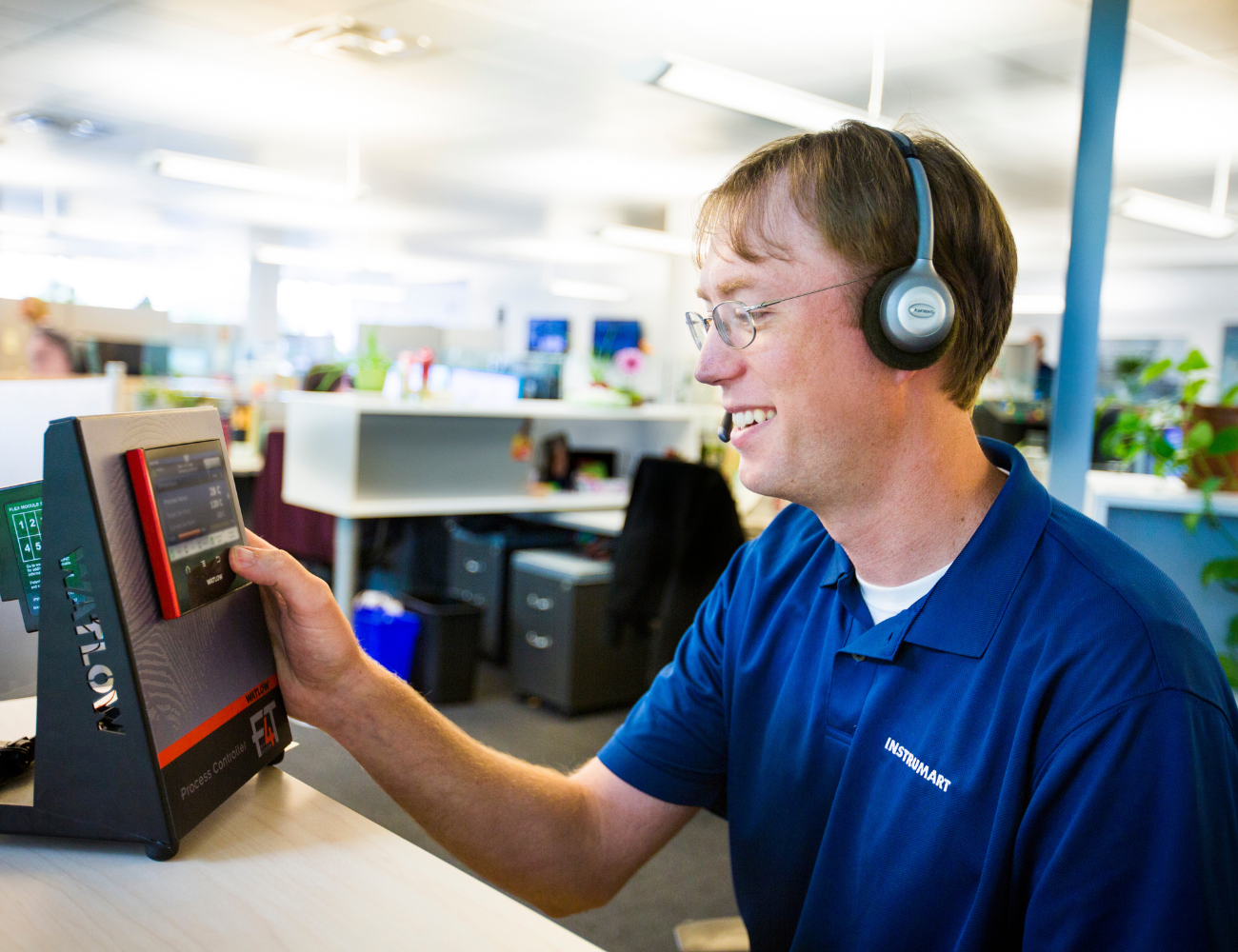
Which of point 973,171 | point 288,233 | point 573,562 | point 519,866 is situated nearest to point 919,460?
point 973,171

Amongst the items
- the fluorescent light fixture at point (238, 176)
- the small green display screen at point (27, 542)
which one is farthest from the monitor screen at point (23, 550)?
the fluorescent light fixture at point (238, 176)

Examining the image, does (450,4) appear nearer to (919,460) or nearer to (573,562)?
(573,562)

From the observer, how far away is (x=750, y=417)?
92 cm

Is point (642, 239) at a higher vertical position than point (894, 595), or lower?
higher

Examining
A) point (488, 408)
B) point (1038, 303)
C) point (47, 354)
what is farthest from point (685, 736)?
point (1038, 303)

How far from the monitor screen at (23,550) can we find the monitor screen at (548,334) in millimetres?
11564

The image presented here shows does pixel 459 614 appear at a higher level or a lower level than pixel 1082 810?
lower

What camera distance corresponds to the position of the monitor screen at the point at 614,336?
1112 cm

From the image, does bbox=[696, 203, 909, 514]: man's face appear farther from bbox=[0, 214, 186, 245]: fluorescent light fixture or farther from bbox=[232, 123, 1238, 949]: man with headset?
bbox=[0, 214, 186, 245]: fluorescent light fixture

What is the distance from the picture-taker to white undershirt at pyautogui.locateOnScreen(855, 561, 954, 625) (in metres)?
0.86

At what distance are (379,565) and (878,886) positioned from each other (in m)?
4.09

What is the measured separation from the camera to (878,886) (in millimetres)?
773

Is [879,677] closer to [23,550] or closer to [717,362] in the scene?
[717,362]

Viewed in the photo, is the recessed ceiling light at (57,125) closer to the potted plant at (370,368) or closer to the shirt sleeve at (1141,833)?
the potted plant at (370,368)
